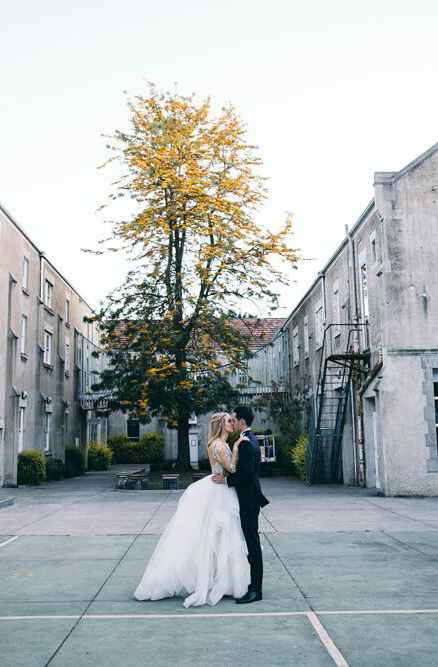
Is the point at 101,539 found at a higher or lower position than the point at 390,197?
lower

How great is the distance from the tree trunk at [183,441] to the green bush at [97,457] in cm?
1450

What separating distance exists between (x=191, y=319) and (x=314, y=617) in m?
18.3

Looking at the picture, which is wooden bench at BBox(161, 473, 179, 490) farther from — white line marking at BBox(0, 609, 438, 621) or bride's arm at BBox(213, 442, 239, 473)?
white line marking at BBox(0, 609, 438, 621)

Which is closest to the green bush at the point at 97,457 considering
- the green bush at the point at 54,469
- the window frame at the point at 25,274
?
the green bush at the point at 54,469

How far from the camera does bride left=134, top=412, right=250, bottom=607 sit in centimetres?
707

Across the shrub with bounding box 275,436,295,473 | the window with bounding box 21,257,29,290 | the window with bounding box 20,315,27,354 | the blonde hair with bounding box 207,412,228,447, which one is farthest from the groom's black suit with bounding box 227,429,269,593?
the shrub with bounding box 275,436,295,473

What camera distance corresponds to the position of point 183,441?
83.6 ft

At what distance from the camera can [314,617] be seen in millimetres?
6305

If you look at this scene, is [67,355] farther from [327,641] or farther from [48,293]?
[327,641]

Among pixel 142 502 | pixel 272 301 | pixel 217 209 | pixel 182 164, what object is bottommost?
pixel 142 502

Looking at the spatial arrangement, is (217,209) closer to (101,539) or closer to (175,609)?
(101,539)

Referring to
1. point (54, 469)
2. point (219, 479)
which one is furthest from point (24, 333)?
point (219, 479)

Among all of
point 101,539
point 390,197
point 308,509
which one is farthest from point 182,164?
point 101,539

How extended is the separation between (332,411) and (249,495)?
1822 cm
